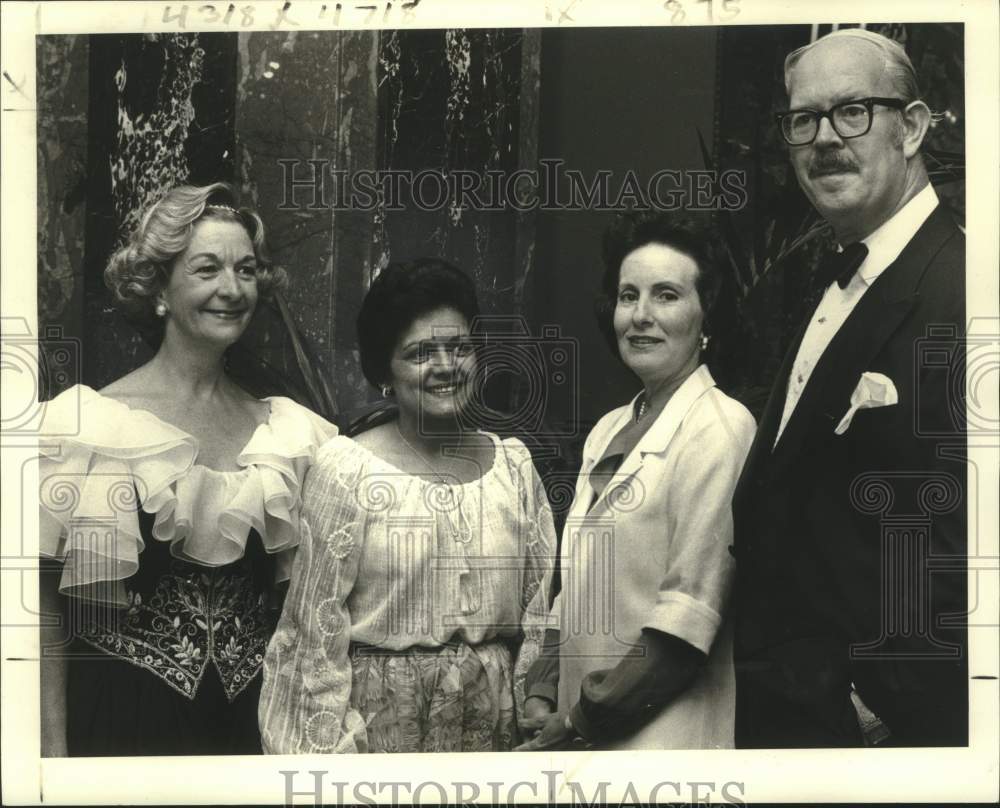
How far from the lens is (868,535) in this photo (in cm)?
493

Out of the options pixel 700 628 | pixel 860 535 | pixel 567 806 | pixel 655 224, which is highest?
pixel 655 224

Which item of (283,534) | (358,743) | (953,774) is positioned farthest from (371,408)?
(953,774)

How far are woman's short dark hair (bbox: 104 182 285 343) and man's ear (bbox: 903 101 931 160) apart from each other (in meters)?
2.18

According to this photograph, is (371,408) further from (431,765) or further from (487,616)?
(431,765)

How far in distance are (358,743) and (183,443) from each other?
1184mm

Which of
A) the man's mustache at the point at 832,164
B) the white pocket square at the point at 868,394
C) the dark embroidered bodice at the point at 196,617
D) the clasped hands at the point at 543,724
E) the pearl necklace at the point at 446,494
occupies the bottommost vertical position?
the clasped hands at the point at 543,724

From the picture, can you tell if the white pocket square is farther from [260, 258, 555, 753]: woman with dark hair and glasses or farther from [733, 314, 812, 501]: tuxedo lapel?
[260, 258, 555, 753]: woman with dark hair and glasses

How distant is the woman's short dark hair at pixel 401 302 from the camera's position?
16.3ft

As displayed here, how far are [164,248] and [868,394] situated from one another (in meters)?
2.44

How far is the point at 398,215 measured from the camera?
4.98 meters

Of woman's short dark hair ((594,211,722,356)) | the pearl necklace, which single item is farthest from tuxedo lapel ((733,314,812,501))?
the pearl necklace

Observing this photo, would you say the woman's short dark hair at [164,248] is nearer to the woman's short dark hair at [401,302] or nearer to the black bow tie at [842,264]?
the woman's short dark hair at [401,302]

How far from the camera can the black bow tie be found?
490 centimetres

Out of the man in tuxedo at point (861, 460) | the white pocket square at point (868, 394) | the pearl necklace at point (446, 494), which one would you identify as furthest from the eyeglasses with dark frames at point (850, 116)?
the pearl necklace at point (446, 494)
